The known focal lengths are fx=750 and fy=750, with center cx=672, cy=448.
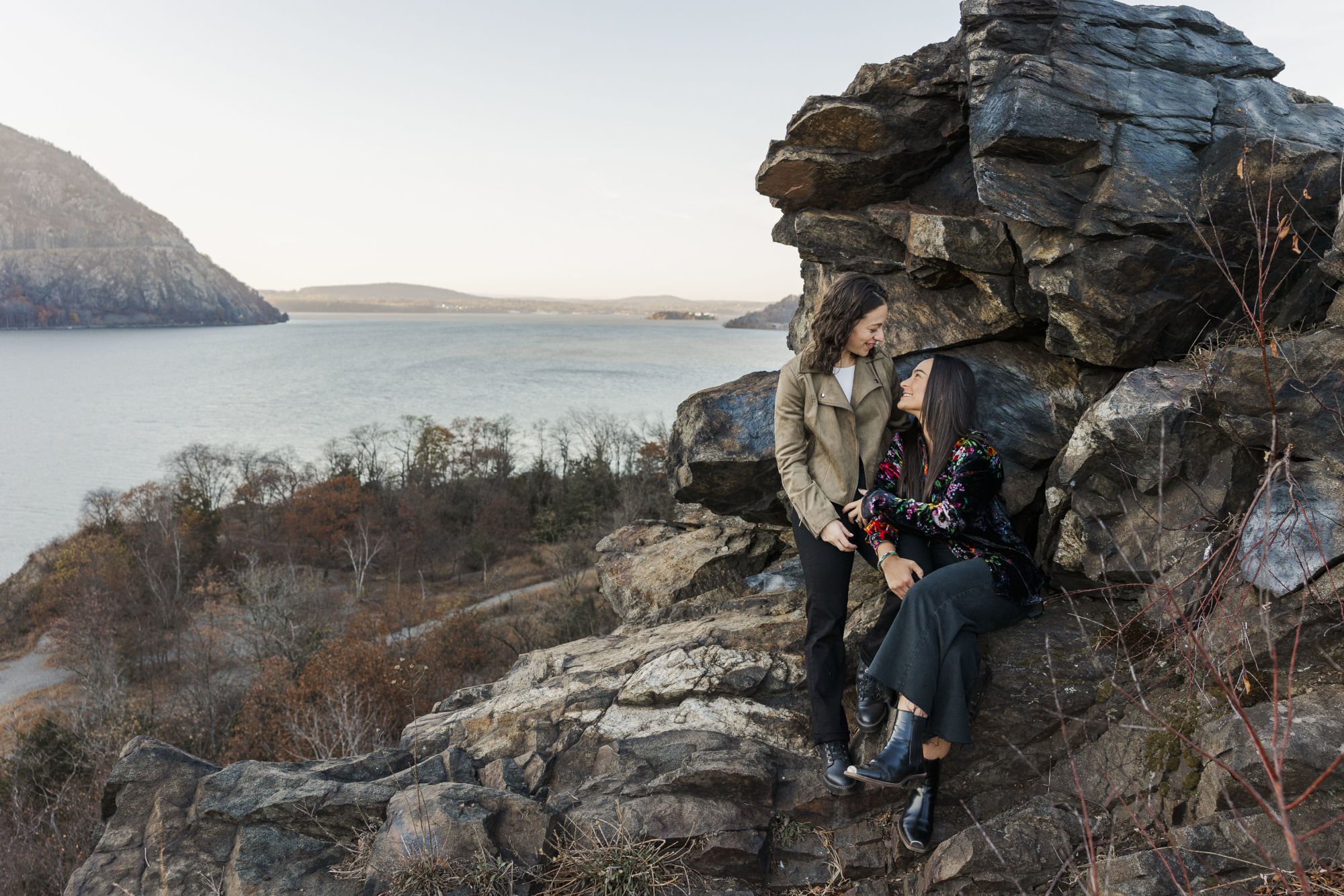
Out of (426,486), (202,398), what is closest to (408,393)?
(202,398)

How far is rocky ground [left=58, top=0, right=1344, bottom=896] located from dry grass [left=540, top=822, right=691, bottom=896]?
0.29 ft

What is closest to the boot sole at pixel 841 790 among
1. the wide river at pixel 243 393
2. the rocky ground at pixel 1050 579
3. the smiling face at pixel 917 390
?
the rocky ground at pixel 1050 579

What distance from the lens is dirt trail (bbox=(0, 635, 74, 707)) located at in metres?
33.3

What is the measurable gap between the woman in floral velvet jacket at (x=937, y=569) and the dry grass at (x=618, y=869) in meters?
1.11

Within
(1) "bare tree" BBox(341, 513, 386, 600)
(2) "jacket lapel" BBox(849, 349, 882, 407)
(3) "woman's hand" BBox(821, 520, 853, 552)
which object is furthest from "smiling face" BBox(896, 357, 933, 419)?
(1) "bare tree" BBox(341, 513, 386, 600)

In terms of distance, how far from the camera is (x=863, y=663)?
4.45 meters

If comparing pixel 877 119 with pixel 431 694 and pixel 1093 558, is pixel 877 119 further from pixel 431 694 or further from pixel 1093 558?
pixel 431 694

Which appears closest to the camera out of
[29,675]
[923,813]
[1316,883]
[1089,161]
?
[1316,883]

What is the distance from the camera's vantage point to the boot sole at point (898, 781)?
3641mm

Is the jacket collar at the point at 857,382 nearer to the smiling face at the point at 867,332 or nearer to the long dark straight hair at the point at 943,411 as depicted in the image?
the smiling face at the point at 867,332

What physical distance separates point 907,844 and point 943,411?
225 centimetres

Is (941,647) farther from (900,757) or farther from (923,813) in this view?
(923,813)

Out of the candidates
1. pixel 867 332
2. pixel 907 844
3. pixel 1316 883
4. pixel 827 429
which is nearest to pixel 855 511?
pixel 827 429

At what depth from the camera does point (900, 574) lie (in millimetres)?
4008
